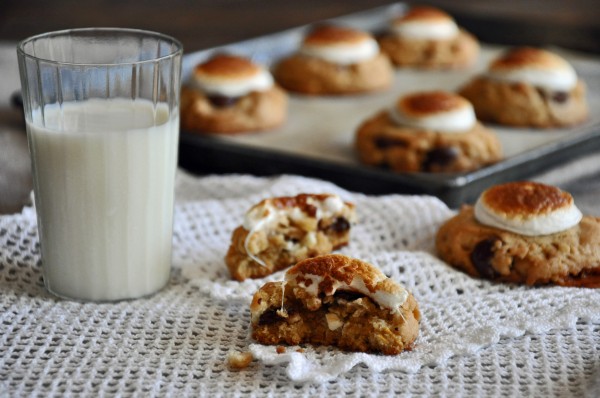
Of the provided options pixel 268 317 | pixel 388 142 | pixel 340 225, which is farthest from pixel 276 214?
pixel 388 142

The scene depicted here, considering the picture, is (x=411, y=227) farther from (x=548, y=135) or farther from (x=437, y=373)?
(x=548, y=135)

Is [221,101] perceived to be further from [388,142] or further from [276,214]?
[276,214]

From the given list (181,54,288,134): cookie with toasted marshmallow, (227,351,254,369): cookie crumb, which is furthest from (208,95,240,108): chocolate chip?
(227,351,254,369): cookie crumb

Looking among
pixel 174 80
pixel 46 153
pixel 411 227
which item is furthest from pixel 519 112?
pixel 46 153

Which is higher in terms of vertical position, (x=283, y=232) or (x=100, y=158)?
(x=100, y=158)

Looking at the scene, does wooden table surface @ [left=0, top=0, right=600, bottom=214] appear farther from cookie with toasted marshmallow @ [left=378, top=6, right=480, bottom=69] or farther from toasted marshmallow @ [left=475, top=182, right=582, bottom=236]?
toasted marshmallow @ [left=475, top=182, right=582, bottom=236]

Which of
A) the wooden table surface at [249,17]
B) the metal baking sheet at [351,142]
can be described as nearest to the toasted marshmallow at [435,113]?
the metal baking sheet at [351,142]
